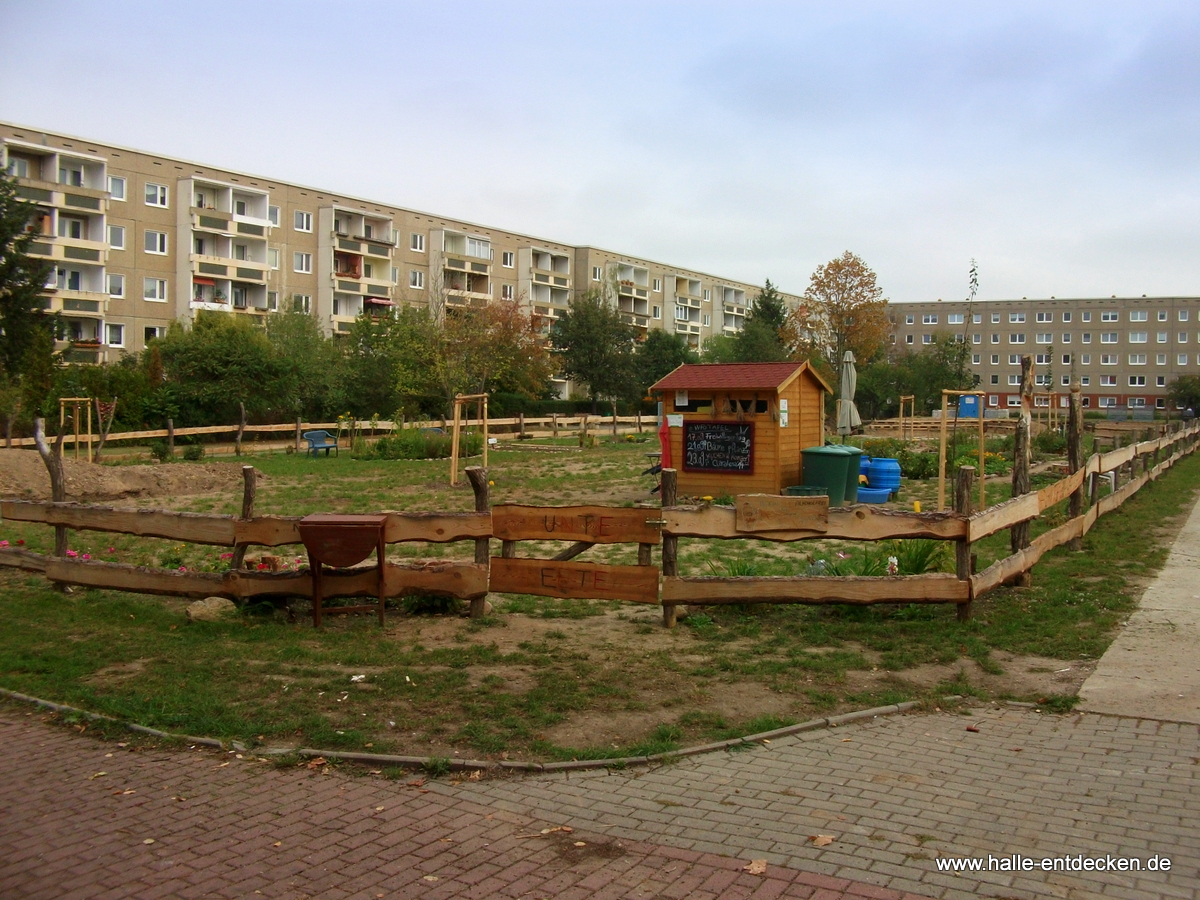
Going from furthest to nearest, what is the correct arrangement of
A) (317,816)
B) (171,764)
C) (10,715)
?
(10,715) < (171,764) < (317,816)

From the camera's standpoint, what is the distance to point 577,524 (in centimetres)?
848

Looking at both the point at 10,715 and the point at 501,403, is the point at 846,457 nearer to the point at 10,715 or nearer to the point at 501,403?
the point at 10,715

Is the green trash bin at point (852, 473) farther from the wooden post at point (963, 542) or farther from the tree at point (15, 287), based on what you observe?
the tree at point (15, 287)

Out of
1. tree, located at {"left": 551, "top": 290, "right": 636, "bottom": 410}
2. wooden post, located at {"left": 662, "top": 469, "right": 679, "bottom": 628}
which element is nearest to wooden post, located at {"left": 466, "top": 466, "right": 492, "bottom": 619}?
wooden post, located at {"left": 662, "top": 469, "right": 679, "bottom": 628}

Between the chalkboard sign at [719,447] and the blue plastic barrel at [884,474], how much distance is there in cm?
256

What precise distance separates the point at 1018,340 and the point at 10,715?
109769 mm

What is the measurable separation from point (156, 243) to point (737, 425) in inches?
1801

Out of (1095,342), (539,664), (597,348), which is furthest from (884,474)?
(1095,342)

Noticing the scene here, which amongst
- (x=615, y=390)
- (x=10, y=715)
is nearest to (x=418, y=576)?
(x=10, y=715)

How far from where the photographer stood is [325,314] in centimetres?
6281

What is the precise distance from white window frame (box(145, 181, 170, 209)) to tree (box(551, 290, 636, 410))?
2343 cm

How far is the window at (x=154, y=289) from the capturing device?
53.3 m

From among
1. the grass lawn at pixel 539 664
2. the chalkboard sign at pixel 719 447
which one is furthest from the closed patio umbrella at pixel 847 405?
the grass lawn at pixel 539 664

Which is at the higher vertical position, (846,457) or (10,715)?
(846,457)
